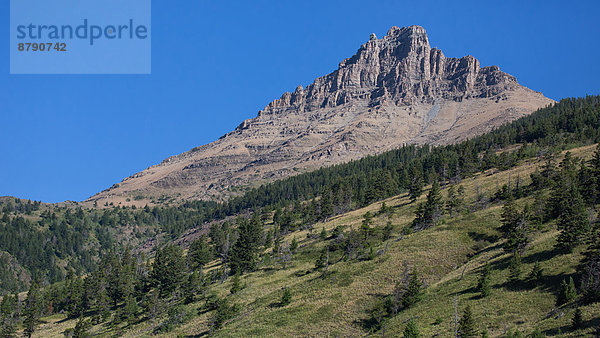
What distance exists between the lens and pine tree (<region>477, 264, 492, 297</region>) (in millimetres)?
70887

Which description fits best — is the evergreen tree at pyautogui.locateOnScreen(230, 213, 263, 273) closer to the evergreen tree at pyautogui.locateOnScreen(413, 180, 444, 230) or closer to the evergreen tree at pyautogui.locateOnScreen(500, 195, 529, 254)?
the evergreen tree at pyautogui.locateOnScreen(413, 180, 444, 230)

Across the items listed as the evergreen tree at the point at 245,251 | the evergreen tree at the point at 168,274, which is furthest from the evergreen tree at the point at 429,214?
the evergreen tree at the point at 168,274

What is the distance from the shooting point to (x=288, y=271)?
11094cm

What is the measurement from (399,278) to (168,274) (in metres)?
57.9

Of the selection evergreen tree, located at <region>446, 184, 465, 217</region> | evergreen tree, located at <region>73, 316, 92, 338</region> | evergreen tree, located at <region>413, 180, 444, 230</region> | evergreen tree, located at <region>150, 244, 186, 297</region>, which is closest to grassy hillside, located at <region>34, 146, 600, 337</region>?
evergreen tree, located at <region>413, 180, 444, 230</region>

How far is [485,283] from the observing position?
71.7 m

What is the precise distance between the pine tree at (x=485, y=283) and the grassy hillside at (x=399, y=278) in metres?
0.78

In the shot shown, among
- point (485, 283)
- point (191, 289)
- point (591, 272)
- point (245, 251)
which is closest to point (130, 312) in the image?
point (191, 289)

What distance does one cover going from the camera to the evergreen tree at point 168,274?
120 meters

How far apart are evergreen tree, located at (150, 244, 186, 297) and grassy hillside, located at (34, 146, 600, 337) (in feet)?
34.3

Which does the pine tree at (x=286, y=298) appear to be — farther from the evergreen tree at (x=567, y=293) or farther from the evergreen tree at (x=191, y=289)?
the evergreen tree at (x=567, y=293)

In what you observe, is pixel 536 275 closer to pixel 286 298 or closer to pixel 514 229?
pixel 514 229

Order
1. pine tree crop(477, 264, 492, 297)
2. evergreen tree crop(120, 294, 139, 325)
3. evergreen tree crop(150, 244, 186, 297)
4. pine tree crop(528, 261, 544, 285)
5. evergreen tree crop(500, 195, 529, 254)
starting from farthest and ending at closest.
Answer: evergreen tree crop(150, 244, 186, 297), evergreen tree crop(120, 294, 139, 325), evergreen tree crop(500, 195, 529, 254), pine tree crop(477, 264, 492, 297), pine tree crop(528, 261, 544, 285)

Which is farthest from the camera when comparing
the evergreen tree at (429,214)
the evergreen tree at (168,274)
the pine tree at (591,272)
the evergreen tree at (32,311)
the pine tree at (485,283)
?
the evergreen tree at (168,274)
